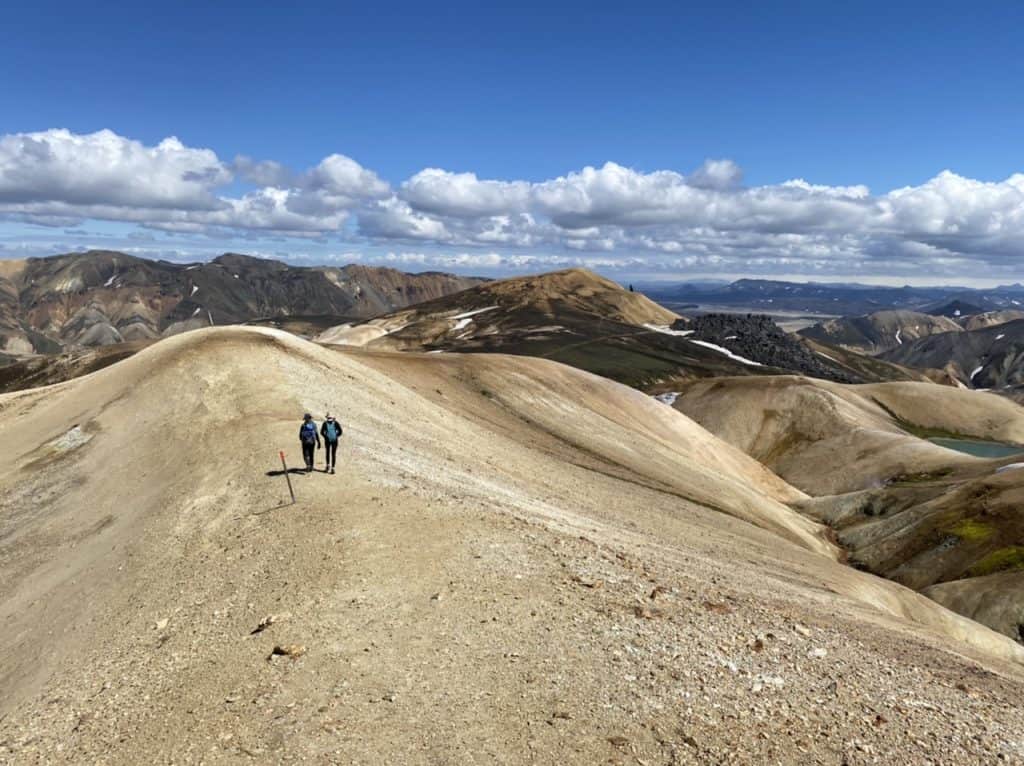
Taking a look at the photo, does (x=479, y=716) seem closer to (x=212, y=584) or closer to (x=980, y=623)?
(x=212, y=584)

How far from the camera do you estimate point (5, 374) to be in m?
182

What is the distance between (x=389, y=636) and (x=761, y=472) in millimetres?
88740

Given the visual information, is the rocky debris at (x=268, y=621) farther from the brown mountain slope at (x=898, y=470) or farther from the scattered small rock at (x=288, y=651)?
the brown mountain slope at (x=898, y=470)

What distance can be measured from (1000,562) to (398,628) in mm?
58732

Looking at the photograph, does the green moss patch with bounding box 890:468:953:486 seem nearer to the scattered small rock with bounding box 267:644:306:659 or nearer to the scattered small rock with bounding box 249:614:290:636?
the scattered small rock with bounding box 249:614:290:636

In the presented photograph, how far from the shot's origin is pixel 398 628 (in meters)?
18.0

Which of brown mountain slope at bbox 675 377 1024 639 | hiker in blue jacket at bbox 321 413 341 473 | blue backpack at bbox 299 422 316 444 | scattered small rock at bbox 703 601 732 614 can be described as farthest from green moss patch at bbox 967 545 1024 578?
blue backpack at bbox 299 422 316 444

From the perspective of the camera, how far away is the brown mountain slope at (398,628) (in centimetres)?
1497

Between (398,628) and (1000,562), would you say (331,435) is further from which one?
(1000,562)

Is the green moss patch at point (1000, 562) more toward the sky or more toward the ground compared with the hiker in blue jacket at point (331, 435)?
→ more toward the ground

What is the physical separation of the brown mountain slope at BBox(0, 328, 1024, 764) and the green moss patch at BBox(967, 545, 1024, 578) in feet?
81.5

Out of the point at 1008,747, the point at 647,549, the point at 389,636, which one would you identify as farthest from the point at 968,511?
the point at 389,636

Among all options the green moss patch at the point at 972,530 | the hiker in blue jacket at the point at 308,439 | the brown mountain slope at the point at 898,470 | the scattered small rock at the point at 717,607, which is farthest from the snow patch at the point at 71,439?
the green moss patch at the point at 972,530

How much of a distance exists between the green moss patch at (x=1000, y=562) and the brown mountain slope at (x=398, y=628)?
24.9 metres
